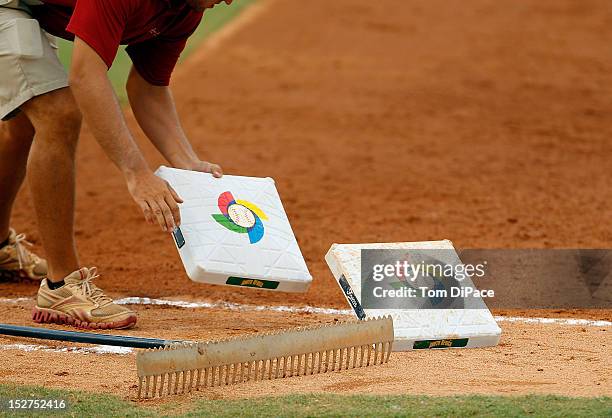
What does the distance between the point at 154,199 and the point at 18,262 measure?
5.19ft

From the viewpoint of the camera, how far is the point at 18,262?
5.42 m

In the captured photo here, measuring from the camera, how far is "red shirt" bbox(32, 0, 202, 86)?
3.99 meters

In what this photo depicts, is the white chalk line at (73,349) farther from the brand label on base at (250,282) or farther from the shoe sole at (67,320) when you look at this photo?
the brand label on base at (250,282)

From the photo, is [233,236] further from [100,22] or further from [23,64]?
[23,64]

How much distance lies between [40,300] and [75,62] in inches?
46.7

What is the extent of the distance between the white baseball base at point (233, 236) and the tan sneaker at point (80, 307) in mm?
515

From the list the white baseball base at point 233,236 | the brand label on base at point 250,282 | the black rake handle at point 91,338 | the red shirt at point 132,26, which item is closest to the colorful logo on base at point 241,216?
the white baseball base at point 233,236

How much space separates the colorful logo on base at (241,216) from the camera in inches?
175

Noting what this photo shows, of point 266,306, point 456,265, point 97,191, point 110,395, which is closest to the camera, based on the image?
point 110,395

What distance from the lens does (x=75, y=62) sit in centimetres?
402

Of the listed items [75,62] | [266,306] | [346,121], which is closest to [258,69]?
[346,121]

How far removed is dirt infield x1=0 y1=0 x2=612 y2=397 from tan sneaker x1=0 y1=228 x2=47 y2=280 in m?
0.08

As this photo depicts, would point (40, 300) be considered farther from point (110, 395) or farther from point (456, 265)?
point (456, 265)
